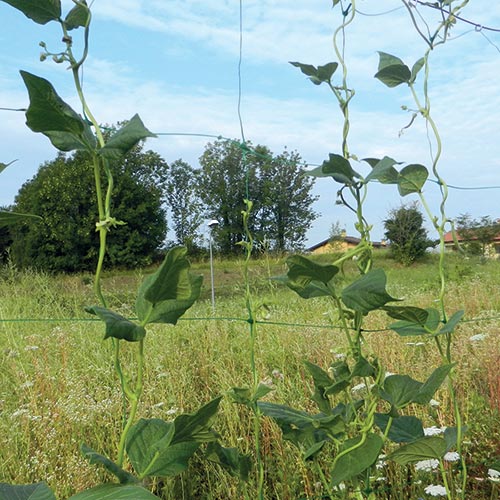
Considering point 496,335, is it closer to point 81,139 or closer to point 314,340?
point 314,340

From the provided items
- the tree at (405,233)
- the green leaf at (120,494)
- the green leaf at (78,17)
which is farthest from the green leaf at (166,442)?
Result: the tree at (405,233)

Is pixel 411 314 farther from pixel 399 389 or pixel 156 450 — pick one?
pixel 156 450

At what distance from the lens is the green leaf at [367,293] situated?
2.51 feet

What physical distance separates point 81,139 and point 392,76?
2.06ft

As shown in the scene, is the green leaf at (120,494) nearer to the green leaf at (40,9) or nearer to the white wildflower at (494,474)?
the green leaf at (40,9)

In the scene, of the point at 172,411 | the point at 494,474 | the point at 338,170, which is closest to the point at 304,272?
the point at 338,170

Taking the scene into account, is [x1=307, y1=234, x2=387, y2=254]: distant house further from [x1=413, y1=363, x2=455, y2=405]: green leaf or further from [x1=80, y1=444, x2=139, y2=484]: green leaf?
[x1=80, y1=444, x2=139, y2=484]: green leaf

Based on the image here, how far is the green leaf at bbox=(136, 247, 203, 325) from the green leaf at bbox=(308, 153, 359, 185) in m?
0.26

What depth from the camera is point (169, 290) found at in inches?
26.7

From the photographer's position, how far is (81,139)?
693mm

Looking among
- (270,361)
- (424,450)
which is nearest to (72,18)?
(424,450)

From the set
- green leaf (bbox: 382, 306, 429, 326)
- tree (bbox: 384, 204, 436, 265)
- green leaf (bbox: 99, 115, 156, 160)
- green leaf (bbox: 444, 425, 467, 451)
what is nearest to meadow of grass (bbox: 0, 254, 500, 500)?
green leaf (bbox: 382, 306, 429, 326)

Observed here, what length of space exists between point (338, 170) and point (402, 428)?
1.46ft

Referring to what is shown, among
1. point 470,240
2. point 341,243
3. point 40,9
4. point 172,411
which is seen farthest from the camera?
point 341,243
